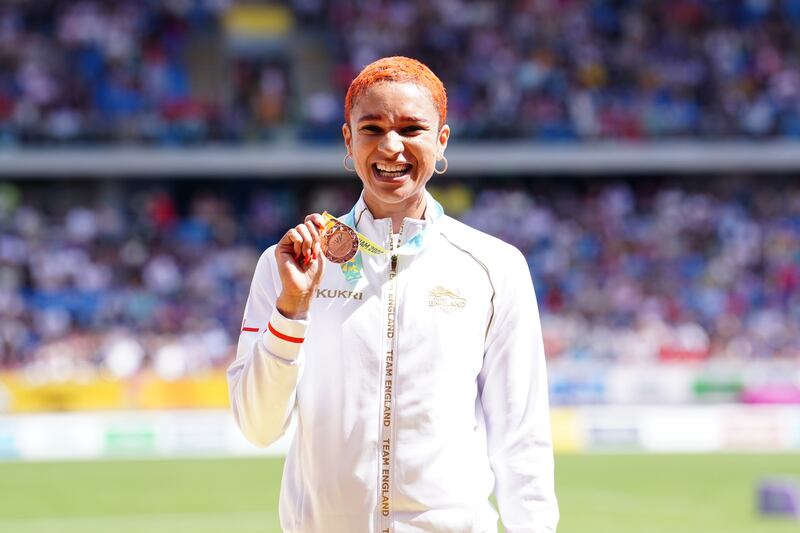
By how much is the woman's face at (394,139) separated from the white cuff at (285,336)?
0.40 meters

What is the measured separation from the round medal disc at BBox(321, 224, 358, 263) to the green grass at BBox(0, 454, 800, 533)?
9824mm

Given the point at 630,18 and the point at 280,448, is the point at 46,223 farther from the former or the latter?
the point at 630,18

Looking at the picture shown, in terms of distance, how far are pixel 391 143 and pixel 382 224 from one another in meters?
0.21

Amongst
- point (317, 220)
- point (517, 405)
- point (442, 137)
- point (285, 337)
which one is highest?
point (442, 137)

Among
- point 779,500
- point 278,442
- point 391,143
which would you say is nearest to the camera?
point 391,143

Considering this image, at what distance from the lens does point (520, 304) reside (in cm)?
345

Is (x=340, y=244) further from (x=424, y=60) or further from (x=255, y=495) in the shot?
(x=424, y=60)

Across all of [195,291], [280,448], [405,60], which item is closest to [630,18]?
[195,291]

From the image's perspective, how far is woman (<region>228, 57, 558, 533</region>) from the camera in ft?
10.8

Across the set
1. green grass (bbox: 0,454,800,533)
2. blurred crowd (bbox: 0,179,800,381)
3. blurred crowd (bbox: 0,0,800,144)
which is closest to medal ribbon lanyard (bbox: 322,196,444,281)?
green grass (bbox: 0,454,800,533)

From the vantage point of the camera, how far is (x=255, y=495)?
1552 cm

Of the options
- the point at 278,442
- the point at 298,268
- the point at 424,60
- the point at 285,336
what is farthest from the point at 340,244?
the point at 424,60

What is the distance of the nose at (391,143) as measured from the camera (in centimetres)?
337

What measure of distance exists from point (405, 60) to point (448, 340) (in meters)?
0.66
